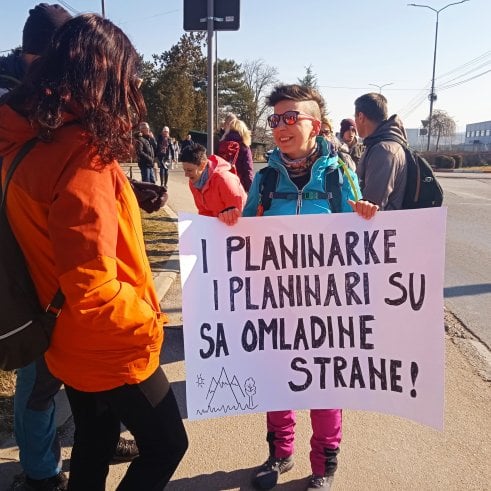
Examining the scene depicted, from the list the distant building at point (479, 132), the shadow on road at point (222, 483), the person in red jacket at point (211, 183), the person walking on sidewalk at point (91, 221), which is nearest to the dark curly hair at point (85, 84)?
the person walking on sidewalk at point (91, 221)

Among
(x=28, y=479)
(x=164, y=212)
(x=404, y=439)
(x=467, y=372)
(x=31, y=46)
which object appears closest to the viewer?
(x=31, y=46)

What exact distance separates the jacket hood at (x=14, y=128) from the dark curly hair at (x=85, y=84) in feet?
0.08

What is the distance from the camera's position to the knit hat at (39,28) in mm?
2043

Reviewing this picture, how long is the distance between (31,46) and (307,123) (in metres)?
1.21

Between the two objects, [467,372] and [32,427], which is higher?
[32,427]

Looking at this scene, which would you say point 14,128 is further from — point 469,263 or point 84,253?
point 469,263

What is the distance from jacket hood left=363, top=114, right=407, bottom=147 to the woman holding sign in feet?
4.36

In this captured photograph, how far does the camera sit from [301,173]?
7.70ft

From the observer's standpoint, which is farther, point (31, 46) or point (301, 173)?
point (301, 173)

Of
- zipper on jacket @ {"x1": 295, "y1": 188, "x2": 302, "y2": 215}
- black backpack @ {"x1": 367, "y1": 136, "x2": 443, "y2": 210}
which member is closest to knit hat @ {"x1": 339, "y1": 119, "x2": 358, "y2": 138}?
black backpack @ {"x1": 367, "y1": 136, "x2": 443, "y2": 210}

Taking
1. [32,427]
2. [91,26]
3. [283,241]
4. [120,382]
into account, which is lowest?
[32,427]

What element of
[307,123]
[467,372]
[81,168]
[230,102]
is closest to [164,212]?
[467,372]

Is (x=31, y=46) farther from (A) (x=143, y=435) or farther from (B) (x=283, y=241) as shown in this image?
(A) (x=143, y=435)

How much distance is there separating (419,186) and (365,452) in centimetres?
180
